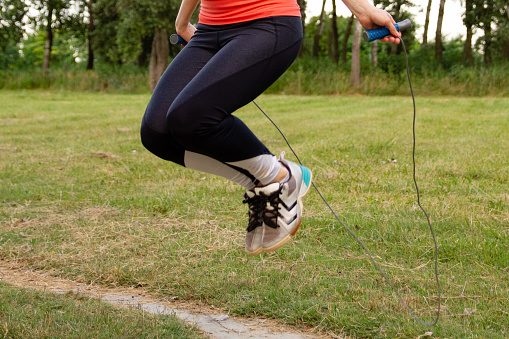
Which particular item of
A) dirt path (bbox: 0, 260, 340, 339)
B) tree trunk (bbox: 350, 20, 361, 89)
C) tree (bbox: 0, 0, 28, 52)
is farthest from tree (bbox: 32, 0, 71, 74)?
dirt path (bbox: 0, 260, 340, 339)

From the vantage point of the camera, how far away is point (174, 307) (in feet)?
10.5

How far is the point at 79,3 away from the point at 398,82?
795 inches

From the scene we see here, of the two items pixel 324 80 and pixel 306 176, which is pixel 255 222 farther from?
pixel 324 80

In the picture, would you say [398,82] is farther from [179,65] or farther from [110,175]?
[179,65]

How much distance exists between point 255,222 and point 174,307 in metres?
0.83

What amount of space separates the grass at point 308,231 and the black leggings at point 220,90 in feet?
3.36

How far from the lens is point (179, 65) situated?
8.89ft

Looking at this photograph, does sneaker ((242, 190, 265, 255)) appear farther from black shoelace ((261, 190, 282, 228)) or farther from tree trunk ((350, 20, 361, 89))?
tree trunk ((350, 20, 361, 89))

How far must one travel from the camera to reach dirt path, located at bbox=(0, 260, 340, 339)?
2850mm

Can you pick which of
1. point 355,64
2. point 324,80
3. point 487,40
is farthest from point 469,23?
point 324,80

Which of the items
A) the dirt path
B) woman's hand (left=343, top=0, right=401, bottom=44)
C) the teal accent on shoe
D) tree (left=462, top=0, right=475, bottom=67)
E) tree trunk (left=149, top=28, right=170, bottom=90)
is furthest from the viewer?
tree (left=462, top=0, right=475, bottom=67)

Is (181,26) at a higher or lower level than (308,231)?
higher

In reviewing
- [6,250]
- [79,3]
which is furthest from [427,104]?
[79,3]

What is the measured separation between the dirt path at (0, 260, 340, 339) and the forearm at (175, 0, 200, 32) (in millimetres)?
1693
